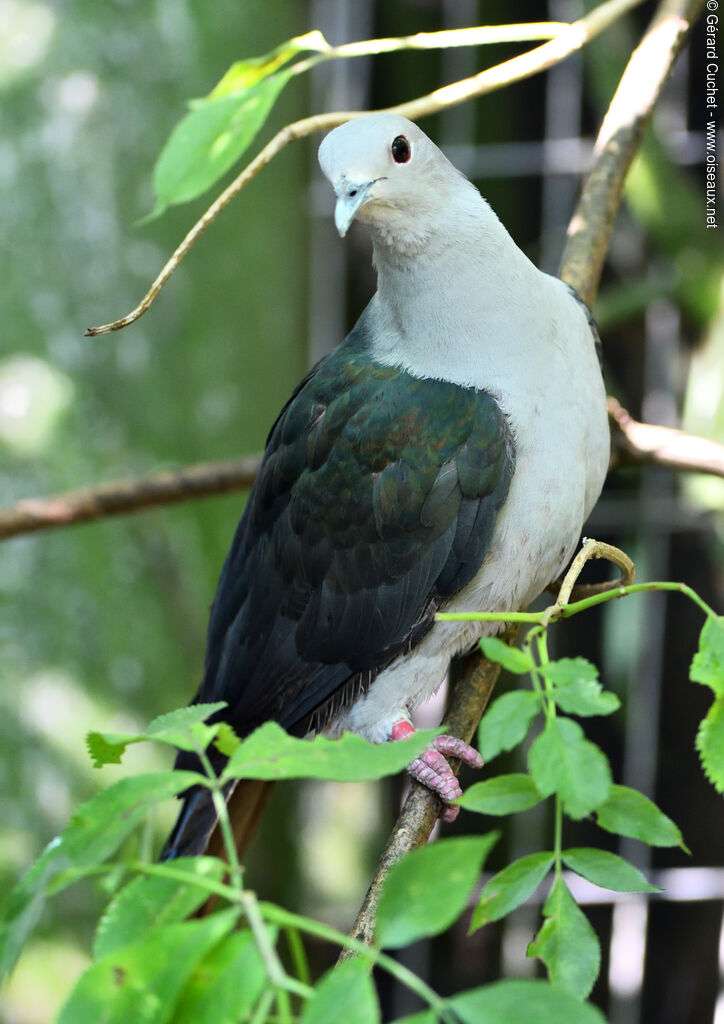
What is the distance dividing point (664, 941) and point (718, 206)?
1472 millimetres

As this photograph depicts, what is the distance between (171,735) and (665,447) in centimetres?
98

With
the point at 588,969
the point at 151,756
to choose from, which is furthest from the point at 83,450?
the point at 588,969

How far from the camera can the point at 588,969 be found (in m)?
0.57

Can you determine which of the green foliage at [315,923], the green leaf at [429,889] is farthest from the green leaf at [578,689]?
the green leaf at [429,889]

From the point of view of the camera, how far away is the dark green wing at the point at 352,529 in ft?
3.82

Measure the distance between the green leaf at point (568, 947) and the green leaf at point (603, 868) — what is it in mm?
19

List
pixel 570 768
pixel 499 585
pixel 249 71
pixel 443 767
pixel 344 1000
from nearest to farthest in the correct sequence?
pixel 344 1000 < pixel 570 768 < pixel 249 71 < pixel 443 767 < pixel 499 585

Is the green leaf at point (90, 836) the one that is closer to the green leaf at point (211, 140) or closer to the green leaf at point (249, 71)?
the green leaf at point (211, 140)

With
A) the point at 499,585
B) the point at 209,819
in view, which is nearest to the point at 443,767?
the point at 499,585

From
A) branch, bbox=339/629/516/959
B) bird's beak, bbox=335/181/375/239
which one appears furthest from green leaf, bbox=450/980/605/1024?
bird's beak, bbox=335/181/375/239

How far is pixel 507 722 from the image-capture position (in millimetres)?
516

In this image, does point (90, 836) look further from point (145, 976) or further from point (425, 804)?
point (425, 804)

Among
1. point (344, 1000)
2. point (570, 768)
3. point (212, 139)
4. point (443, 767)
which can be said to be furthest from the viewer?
point (443, 767)

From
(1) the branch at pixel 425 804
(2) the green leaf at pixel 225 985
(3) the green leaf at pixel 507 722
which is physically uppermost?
(3) the green leaf at pixel 507 722
